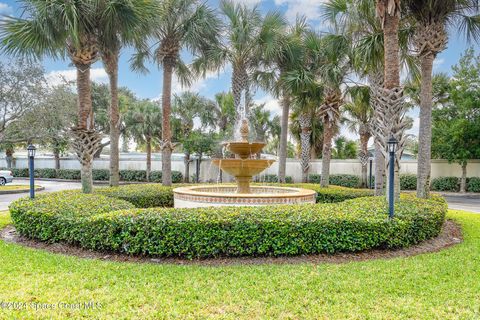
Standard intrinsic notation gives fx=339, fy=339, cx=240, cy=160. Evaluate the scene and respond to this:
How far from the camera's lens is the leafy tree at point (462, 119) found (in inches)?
777

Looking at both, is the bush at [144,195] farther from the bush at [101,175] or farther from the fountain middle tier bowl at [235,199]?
the bush at [101,175]

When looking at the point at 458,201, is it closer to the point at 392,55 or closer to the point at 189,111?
the point at 392,55

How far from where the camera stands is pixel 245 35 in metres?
14.1

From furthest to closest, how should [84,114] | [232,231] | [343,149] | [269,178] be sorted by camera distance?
[343,149], [269,178], [84,114], [232,231]

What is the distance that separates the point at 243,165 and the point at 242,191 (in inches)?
40.9

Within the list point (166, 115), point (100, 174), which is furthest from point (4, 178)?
point (166, 115)

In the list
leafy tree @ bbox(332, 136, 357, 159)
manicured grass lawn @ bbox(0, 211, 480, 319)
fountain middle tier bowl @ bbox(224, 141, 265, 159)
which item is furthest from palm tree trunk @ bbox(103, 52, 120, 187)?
leafy tree @ bbox(332, 136, 357, 159)

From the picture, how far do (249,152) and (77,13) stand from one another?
20.0 ft

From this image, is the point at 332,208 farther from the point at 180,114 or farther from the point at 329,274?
the point at 180,114

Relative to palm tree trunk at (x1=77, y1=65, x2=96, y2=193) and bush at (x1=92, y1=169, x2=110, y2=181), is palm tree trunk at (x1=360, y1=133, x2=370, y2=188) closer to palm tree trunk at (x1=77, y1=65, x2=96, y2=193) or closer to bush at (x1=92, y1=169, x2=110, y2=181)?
palm tree trunk at (x1=77, y1=65, x2=96, y2=193)

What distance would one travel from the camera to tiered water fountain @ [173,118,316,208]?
8469 mm

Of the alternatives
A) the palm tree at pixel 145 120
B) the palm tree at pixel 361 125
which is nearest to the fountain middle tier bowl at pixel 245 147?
the palm tree at pixel 361 125

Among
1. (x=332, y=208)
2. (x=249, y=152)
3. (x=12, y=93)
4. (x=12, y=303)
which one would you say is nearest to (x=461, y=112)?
(x=249, y=152)

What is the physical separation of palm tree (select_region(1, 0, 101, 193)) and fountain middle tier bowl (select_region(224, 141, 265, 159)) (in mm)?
4071
